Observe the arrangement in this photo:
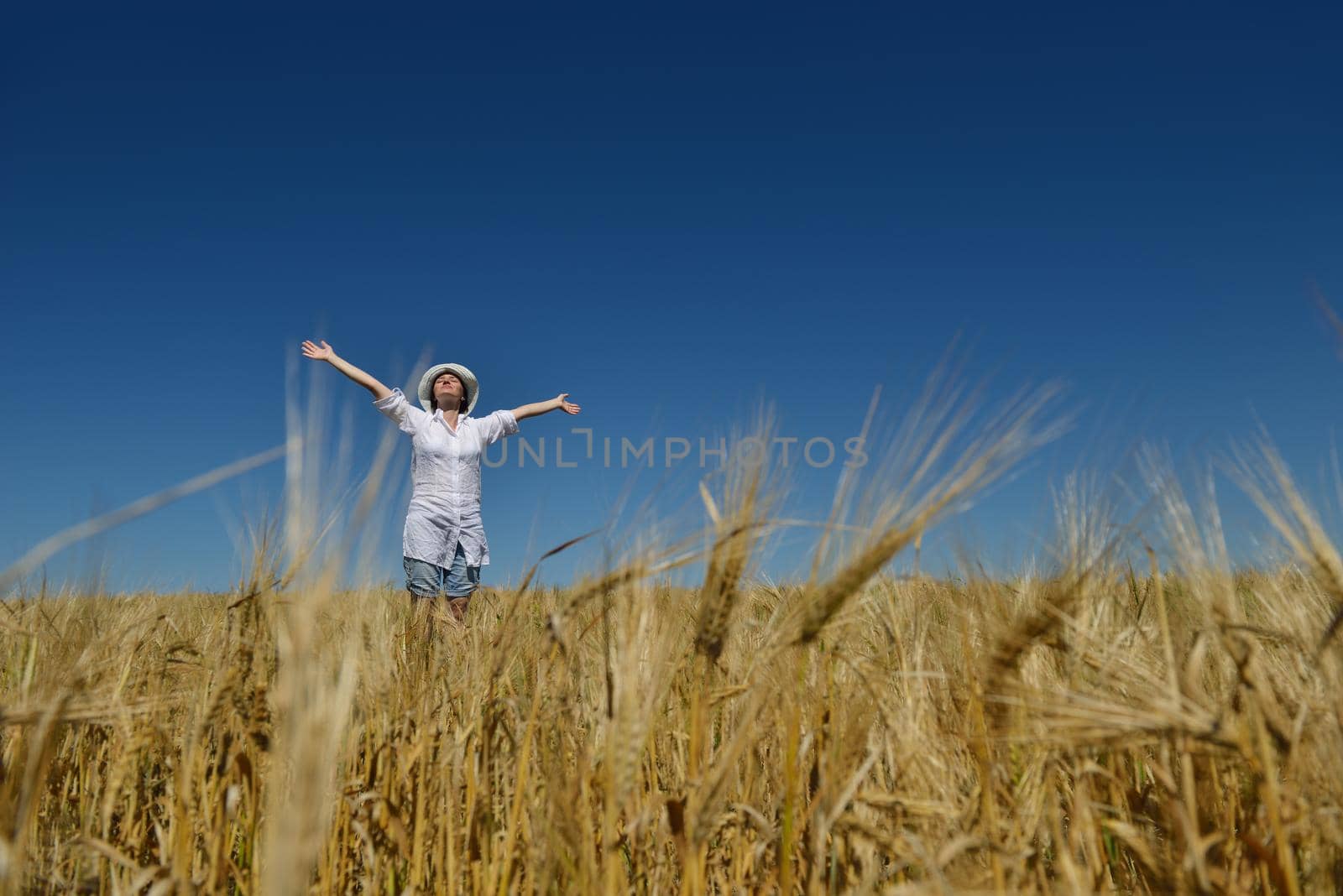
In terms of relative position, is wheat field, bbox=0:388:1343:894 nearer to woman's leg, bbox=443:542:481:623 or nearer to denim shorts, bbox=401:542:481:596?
denim shorts, bbox=401:542:481:596

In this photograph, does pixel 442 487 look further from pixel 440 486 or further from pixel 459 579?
pixel 459 579

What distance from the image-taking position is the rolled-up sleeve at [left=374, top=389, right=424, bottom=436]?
187 inches

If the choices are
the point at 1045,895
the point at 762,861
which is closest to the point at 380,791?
the point at 762,861

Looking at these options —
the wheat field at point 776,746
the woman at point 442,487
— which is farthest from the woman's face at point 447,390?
the wheat field at point 776,746

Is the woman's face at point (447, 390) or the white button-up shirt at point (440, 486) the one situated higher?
the woman's face at point (447, 390)

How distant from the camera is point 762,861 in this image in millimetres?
1619

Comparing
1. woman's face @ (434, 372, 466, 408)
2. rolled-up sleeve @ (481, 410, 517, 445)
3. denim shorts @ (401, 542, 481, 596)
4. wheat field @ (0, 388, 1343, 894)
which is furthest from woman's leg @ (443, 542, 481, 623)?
wheat field @ (0, 388, 1343, 894)

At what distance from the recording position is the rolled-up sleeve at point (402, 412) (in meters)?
4.75

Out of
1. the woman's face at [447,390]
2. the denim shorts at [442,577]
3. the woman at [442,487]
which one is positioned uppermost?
the woman's face at [447,390]

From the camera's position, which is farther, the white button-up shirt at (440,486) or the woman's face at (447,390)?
the woman's face at (447,390)

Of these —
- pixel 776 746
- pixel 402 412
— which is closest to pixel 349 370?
pixel 402 412

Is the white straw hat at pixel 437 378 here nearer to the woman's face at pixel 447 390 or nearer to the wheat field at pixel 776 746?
the woman's face at pixel 447 390

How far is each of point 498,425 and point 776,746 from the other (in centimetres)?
377

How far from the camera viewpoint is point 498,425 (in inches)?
210
